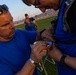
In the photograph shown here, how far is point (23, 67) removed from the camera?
262 cm

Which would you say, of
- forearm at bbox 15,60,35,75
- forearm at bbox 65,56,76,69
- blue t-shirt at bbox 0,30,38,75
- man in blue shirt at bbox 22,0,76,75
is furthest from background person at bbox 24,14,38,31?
forearm at bbox 65,56,76,69

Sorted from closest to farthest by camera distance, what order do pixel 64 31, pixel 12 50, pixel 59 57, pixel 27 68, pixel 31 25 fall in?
pixel 64 31
pixel 59 57
pixel 27 68
pixel 12 50
pixel 31 25

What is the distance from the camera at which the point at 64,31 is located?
7.35ft

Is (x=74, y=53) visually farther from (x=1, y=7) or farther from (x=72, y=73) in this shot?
(x=1, y=7)

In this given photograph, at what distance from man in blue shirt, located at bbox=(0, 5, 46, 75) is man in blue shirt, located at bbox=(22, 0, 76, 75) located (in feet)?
0.85

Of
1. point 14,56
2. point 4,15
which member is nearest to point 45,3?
point 4,15

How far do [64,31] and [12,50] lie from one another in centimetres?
71

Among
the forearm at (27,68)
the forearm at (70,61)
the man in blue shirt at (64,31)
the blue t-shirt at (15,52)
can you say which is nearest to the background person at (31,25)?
the blue t-shirt at (15,52)

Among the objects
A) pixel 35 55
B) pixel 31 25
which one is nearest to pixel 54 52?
pixel 35 55

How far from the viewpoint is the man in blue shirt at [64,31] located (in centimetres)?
209

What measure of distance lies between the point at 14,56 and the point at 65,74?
564 millimetres

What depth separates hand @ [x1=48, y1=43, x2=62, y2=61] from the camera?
238 cm

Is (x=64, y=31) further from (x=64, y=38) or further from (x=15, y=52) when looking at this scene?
(x=15, y=52)

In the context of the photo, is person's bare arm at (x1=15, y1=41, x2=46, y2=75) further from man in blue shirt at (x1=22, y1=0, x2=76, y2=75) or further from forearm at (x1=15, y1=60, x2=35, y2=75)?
man in blue shirt at (x1=22, y1=0, x2=76, y2=75)
